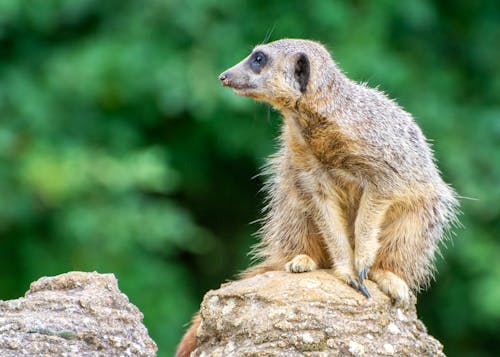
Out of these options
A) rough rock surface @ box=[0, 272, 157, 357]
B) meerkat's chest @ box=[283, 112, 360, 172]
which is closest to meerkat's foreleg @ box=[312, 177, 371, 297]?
meerkat's chest @ box=[283, 112, 360, 172]

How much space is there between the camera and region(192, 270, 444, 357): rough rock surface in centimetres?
320

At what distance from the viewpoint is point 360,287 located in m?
3.57

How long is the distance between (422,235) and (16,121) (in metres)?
3.60

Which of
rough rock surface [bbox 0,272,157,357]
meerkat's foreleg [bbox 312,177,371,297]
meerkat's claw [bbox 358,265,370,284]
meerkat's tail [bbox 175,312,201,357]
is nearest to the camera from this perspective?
rough rock surface [bbox 0,272,157,357]

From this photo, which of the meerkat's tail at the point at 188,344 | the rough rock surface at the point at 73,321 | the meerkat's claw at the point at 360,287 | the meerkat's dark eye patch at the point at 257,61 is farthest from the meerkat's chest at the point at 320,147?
the rough rock surface at the point at 73,321

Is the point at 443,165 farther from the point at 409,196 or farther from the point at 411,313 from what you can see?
the point at 411,313

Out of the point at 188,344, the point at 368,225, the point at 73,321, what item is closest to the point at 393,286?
the point at 368,225

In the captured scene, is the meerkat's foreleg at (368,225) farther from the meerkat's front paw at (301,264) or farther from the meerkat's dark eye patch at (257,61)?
the meerkat's dark eye patch at (257,61)

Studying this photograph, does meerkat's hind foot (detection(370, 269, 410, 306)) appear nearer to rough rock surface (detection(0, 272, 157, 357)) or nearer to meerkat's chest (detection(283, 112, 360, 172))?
meerkat's chest (detection(283, 112, 360, 172))

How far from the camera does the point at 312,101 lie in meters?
3.92

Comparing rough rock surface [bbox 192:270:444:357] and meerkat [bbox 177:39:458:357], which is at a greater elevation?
meerkat [bbox 177:39:458:357]

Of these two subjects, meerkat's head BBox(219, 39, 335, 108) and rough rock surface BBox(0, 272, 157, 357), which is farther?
meerkat's head BBox(219, 39, 335, 108)

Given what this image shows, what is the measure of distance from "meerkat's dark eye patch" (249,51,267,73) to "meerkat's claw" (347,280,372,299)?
0.93 metres

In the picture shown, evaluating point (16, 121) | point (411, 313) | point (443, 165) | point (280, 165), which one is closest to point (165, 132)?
point (16, 121)
